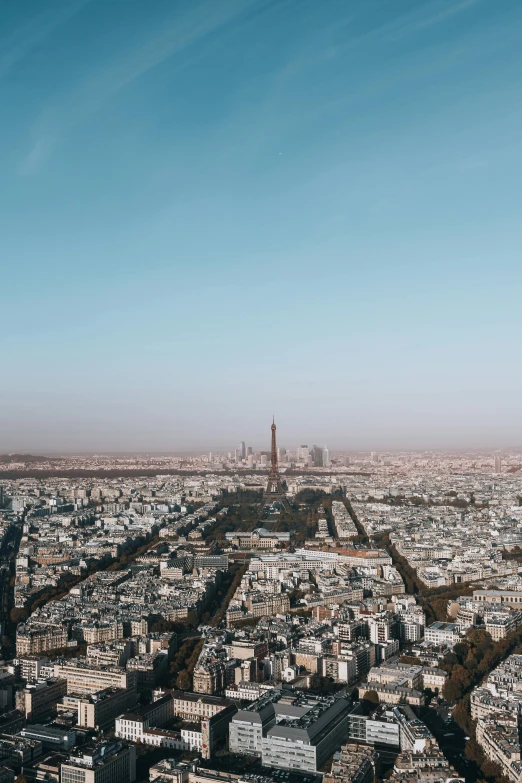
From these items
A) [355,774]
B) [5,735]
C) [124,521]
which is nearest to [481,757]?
[355,774]

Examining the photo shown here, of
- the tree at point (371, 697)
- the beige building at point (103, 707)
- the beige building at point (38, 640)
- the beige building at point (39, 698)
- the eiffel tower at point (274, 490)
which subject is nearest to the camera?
the beige building at point (103, 707)

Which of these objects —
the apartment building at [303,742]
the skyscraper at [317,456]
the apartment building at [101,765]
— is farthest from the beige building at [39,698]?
the skyscraper at [317,456]

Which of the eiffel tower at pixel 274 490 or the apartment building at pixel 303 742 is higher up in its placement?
the eiffel tower at pixel 274 490

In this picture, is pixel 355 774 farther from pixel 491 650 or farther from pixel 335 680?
pixel 491 650

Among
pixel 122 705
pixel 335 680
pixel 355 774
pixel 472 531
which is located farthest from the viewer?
pixel 472 531

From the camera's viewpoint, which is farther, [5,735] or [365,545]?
[365,545]

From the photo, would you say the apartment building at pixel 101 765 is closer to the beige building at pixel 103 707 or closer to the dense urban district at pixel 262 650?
the dense urban district at pixel 262 650

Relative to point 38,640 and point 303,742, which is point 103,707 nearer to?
point 303,742

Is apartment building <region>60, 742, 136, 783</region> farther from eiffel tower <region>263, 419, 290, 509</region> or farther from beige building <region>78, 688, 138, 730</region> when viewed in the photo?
eiffel tower <region>263, 419, 290, 509</region>

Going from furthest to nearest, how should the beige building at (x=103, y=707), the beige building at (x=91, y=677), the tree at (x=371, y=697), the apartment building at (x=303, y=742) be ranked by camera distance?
the beige building at (x=91, y=677)
the tree at (x=371, y=697)
the beige building at (x=103, y=707)
the apartment building at (x=303, y=742)
